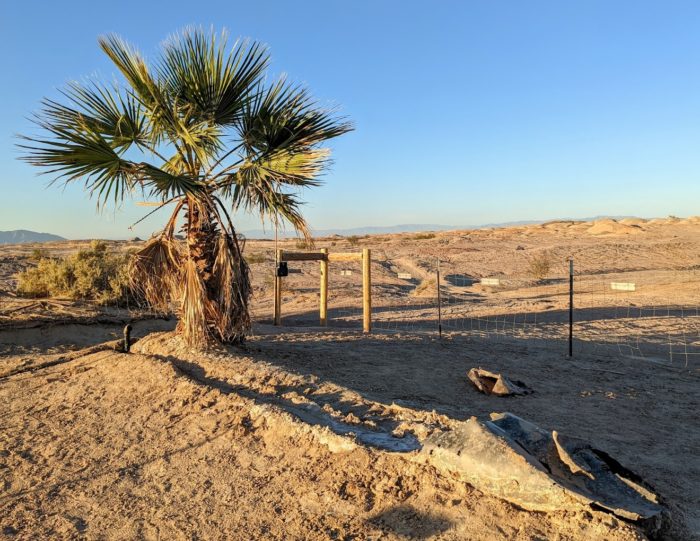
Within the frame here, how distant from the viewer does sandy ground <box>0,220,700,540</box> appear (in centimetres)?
342

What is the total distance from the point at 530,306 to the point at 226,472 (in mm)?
12865

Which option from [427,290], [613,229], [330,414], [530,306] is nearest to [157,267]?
[330,414]

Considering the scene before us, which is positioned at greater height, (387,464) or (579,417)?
(387,464)

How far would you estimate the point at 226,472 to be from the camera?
4.12 meters

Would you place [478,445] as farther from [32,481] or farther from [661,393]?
[661,393]

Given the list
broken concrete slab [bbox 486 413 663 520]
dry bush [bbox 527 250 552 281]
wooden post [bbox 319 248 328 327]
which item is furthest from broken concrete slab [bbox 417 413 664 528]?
dry bush [bbox 527 250 552 281]

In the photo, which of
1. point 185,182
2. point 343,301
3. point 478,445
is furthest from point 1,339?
point 343,301

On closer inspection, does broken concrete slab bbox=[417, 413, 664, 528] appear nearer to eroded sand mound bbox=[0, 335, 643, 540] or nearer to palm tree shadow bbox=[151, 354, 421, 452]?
eroded sand mound bbox=[0, 335, 643, 540]

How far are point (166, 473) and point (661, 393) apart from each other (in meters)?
5.85

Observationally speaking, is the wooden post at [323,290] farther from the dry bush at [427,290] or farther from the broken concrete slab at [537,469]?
the dry bush at [427,290]

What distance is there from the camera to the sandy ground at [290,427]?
11.2 feet

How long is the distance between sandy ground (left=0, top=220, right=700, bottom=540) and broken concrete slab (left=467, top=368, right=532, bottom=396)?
0.14 meters

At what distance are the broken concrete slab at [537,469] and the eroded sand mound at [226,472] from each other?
9cm

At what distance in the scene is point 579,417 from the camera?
5.91 metres
